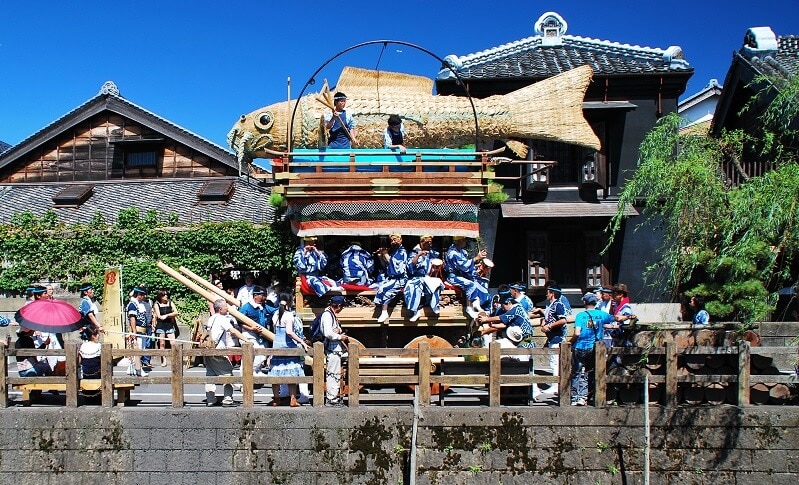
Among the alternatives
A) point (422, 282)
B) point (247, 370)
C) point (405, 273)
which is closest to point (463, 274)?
point (422, 282)

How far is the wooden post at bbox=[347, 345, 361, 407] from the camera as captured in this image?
999 cm

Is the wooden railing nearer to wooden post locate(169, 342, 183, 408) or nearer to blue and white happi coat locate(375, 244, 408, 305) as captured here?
wooden post locate(169, 342, 183, 408)

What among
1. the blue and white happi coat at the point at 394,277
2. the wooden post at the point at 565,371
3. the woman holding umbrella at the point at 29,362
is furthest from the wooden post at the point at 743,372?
the woman holding umbrella at the point at 29,362

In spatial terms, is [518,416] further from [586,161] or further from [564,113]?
[586,161]

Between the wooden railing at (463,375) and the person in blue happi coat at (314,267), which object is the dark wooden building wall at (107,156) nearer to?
the person in blue happi coat at (314,267)

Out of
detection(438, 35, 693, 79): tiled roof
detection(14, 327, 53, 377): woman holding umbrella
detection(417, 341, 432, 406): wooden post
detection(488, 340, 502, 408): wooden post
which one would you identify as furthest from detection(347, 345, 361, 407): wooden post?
detection(438, 35, 693, 79): tiled roof

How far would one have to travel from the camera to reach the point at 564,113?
15875 millimetres

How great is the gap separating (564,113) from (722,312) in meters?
6.28

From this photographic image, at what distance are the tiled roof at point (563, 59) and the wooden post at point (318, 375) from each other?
11.1m

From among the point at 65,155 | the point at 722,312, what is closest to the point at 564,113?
the point at 722,312

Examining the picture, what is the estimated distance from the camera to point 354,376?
10.0m

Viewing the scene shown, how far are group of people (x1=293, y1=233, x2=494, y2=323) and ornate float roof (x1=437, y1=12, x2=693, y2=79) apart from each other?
8300mm

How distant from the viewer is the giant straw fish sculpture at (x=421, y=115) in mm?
14766

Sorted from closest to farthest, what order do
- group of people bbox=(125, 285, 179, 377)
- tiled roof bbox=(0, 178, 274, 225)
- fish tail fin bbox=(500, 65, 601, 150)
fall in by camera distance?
group of people bbox=(125, 285, 179, 377)
fish tail fin bbox=(500, 65, 601, 150)
tiled roof bbox=(0, 178, 274, 225)
